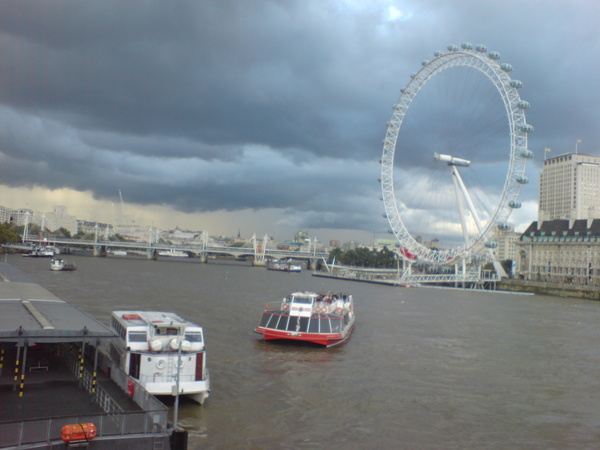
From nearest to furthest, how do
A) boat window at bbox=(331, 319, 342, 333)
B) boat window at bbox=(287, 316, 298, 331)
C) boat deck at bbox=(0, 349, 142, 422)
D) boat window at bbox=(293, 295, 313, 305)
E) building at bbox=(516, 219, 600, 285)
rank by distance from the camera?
1. boat deck at bbox=(0, 349, 142, 422)
2. boat window at bbox=(287, 316, 298, 331)
3. boat window at bbox=(331, 319, 342, 333)
4. boat window at bbox=(293, 295, 313, 305)
5. building at bbox=(516, 219, 600, 285)

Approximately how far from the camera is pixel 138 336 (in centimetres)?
1310

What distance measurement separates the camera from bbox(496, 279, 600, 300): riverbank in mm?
64812

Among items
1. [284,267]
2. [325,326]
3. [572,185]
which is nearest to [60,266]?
[325,326]

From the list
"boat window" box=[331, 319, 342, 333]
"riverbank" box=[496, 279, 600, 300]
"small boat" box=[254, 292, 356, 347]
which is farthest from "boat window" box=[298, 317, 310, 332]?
"riverbank" box=[496, 279, 600, 300]

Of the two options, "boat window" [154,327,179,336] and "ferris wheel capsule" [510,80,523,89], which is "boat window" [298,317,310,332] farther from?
"ferris wheel capsule" [510,80,523,89]

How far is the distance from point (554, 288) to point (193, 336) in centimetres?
6556

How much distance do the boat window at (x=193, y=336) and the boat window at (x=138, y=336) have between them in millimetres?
985

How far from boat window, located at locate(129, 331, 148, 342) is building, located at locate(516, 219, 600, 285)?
72.4m

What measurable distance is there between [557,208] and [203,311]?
417 ft

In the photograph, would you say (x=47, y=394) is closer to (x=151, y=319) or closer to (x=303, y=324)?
(x=151, y=319)

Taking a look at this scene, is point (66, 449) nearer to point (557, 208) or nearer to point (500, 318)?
point (500, 318)

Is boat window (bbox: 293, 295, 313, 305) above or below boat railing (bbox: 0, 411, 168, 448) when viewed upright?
A: above

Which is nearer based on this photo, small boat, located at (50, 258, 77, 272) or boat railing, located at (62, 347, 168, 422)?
boat railing, located at (62, 347, 168, 422)

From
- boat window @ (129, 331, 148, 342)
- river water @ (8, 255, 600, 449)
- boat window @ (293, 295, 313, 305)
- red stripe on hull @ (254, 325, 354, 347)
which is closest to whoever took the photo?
river water @ (8, 255, 600, 449)
